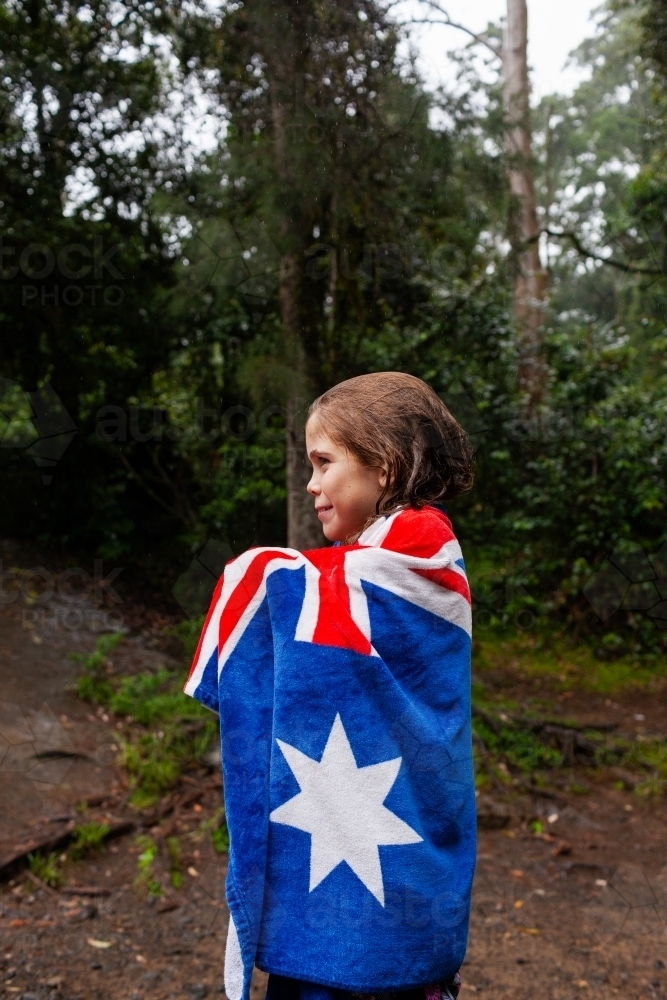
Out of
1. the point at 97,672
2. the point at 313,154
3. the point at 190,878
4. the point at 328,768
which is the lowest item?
the point at 190,878

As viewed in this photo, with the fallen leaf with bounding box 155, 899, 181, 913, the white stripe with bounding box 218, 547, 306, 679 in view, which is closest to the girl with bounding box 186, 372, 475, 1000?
the white stripe with bounding box 218, 547, 306, 679

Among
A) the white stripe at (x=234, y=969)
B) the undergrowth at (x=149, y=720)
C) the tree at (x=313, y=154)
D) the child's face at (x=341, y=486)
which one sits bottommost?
the undergrowth at (x=149, y=720)

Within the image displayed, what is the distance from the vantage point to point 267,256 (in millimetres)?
3973

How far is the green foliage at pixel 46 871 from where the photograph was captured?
331cm

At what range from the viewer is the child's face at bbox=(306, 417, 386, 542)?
4.76ft

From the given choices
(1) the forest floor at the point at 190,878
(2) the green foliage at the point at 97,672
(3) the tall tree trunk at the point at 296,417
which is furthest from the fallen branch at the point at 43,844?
(3) the tall tree trunk at the point at 296,417

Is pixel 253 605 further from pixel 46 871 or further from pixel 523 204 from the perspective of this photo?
pixel 523 204

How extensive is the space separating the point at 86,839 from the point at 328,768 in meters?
2.63

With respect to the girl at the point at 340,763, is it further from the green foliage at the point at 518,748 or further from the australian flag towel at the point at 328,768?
the green foliage at the point at 518,748

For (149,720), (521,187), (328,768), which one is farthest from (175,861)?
(521,187)

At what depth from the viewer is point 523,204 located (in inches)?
213

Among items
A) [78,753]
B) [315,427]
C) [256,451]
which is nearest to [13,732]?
[78,753]

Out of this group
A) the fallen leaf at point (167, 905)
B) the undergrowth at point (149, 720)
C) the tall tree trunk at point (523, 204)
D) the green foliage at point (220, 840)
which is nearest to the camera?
the fallen leaf at point (167, 905)

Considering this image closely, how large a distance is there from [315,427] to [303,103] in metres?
2.74
